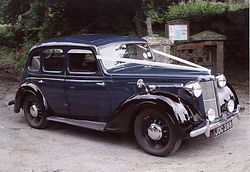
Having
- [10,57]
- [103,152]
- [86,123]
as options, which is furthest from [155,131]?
[10,57]

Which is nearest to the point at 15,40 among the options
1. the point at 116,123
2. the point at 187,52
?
the point at 187,52

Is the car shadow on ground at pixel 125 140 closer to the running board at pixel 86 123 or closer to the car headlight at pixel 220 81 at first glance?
the running board at pixel 86 123

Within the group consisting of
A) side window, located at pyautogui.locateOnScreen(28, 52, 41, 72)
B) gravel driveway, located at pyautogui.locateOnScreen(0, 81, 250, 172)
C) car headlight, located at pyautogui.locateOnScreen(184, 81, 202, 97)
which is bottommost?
gravel driveway, located at pyautogui.locateOnScreen(0, 81, 250, 172)

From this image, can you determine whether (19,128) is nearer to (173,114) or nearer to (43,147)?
(43,147)

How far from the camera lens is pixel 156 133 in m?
4.70

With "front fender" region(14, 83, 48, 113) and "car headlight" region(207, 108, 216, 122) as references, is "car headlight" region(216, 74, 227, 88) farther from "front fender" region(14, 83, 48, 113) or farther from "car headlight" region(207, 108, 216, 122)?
"front fender" region(14, 83, 48, 113)

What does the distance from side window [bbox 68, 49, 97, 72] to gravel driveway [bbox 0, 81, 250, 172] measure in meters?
1.23

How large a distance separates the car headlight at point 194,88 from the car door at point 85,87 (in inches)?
51.8

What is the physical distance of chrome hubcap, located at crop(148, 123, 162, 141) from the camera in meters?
4.68

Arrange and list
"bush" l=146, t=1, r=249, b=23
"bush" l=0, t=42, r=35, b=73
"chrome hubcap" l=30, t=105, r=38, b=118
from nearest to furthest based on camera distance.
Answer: "chrome hubcap" l=30, t=105, r=38, b=118
"bush" l=0, t=42, r=35, b=73
"bush" l=146, t=1, r=249, b=23

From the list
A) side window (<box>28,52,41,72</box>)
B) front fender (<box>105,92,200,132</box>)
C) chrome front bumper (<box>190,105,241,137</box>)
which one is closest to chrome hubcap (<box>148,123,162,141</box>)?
front fender (<box>105,92,200,132</box>)

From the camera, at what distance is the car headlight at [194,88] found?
15.0 ft

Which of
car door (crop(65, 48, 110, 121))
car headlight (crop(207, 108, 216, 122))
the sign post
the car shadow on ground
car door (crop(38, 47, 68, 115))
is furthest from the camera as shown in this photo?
the sign post

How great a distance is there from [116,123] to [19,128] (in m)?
2.37
